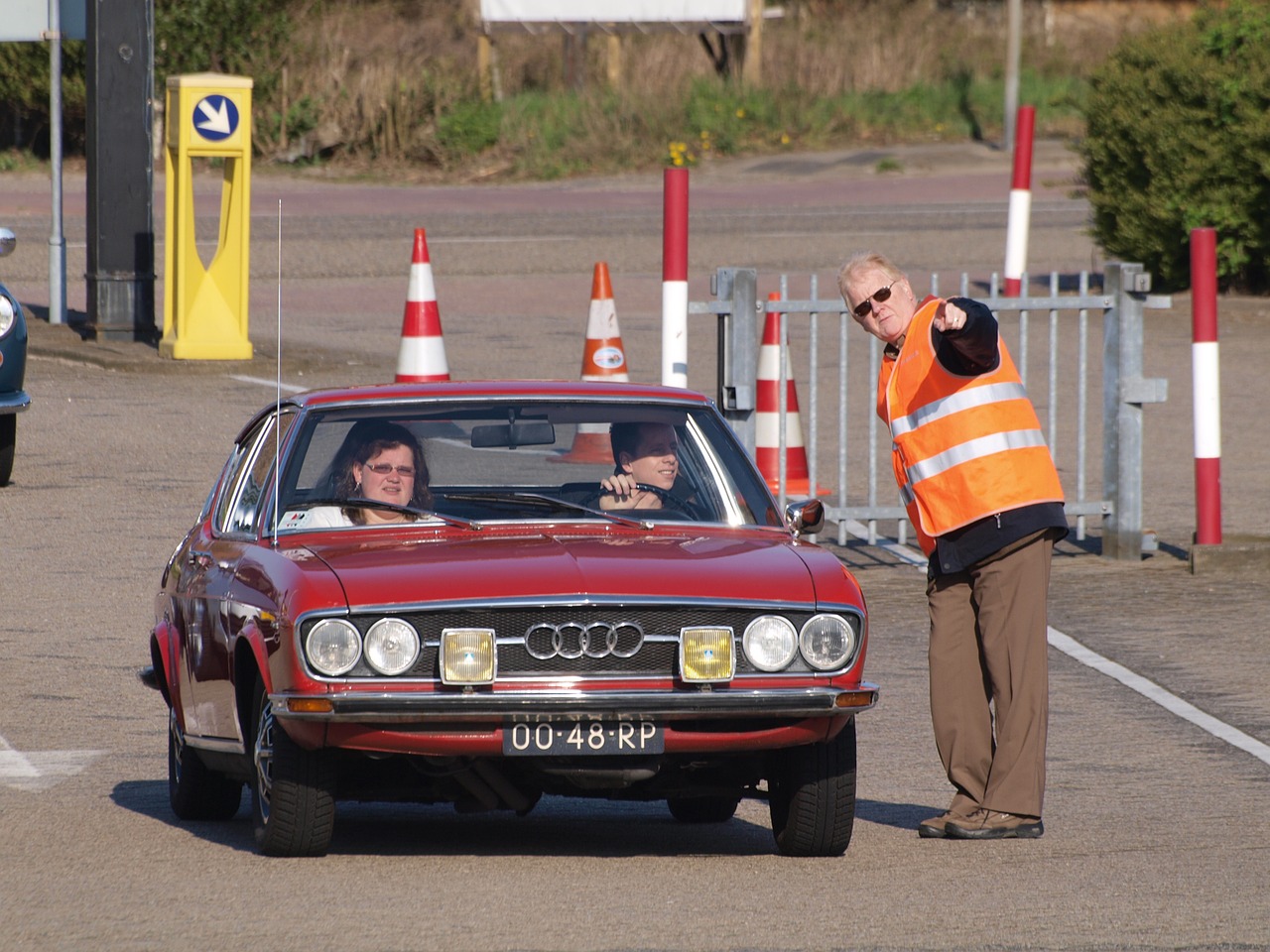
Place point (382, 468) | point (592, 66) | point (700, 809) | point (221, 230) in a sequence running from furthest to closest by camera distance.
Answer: point (592, 66), point (221, 230), point (700, 809), point (382, 468)

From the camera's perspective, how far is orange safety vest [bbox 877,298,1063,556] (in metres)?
6.75

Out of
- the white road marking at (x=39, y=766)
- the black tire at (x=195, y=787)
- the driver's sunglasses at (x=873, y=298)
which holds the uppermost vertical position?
the driver's sunglasses at (x=873, y=298)

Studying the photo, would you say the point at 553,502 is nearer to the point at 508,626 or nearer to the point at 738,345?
the point at 508,626

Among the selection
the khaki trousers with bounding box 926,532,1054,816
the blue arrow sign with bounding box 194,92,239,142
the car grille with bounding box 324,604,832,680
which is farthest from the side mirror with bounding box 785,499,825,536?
the blue arrow sign with bounding box 194,92,239,142

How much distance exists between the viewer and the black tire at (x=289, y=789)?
238 inches

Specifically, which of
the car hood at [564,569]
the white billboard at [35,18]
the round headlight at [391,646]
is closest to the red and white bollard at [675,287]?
the car hood at [564,569]

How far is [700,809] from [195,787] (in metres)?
1.45

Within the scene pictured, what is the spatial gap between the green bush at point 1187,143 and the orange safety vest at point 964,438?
13.7 metres

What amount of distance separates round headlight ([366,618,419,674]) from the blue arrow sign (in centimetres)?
1258

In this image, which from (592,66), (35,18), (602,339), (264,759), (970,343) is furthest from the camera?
(592,66)

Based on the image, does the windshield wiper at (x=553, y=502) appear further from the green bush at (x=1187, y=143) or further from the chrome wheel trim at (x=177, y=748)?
the green bush at (x=1187, y=143)

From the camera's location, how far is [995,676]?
687cm

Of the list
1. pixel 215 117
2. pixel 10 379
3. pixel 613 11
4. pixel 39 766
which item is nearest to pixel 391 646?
pixel 39 766

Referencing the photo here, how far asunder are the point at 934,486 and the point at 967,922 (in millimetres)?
1546
